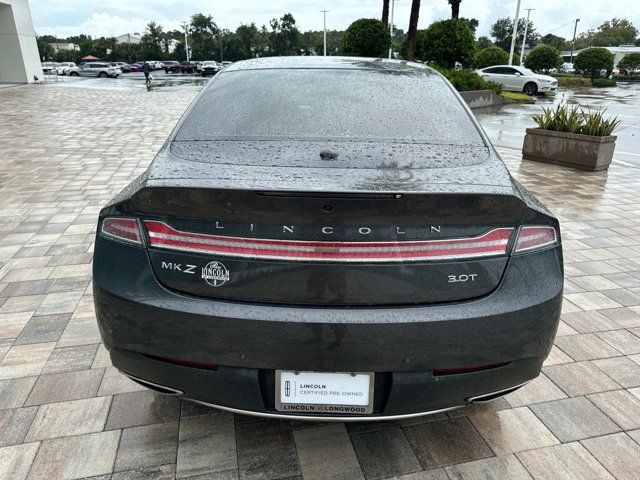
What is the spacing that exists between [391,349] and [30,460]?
162 centimetres

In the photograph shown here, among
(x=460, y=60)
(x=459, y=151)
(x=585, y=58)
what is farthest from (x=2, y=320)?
(x=585, y=58)

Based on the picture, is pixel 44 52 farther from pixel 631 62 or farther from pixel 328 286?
pixel 328 286

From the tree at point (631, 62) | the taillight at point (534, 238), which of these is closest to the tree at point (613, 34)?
the tree at point (631, 62)

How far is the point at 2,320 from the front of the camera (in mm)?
3160

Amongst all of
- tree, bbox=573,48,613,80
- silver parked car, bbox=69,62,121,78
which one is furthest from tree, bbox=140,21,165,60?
tree, bbox=573,48,613,80

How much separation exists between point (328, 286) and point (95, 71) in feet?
164

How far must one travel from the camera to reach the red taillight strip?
1.63 metres

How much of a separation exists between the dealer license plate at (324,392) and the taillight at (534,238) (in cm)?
71

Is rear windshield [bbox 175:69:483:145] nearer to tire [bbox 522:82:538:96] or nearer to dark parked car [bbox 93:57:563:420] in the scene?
dark parked car [bbox 93:57:563:420]

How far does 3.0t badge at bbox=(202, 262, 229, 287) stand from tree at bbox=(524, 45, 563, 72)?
3567cm

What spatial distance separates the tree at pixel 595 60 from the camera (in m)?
33.1

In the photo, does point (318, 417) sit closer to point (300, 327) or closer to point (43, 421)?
point (300, 327)

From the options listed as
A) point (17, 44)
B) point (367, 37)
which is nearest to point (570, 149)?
point (367, 37)

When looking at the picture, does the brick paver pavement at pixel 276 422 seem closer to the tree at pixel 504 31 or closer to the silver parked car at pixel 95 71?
the silver parked car at pixel 95 71
